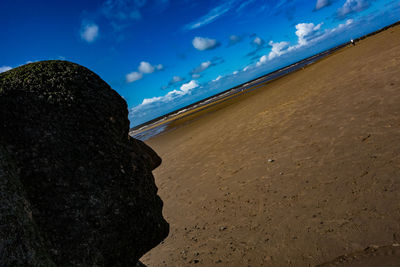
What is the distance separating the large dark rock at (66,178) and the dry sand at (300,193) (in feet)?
9.54

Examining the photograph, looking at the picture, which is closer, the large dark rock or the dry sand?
the large dark rock

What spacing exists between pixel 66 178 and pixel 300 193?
5.44 metres

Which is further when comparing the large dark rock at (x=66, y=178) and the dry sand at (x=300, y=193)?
the dry sand at (x=300, y=193)

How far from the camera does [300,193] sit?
6.07 metres

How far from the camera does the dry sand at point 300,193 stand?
4551 mm

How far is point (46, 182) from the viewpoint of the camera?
248cm

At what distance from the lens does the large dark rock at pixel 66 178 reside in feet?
7.25

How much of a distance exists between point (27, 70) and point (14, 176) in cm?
150

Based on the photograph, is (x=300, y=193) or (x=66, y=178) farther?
(x=300, y=193)

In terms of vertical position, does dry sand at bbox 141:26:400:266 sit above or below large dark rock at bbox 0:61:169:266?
below

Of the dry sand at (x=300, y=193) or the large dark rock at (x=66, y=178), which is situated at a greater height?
the large dark rock at (x=66, y=178)

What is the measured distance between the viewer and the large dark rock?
2.21m

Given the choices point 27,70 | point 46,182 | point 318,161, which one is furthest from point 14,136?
point 318,161

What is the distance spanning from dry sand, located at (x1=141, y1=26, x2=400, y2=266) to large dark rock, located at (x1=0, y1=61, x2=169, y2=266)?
291cm
